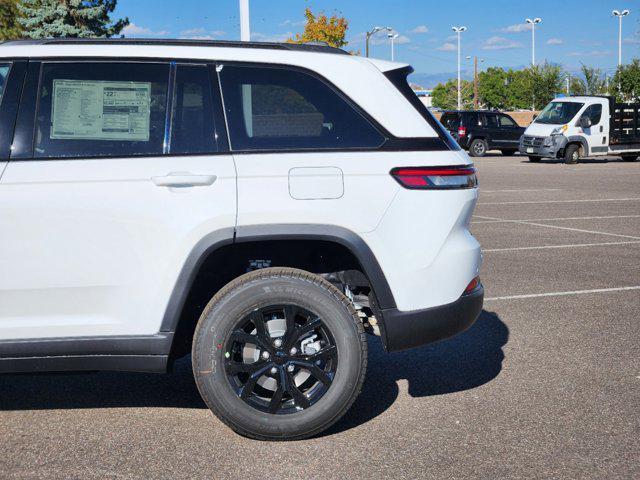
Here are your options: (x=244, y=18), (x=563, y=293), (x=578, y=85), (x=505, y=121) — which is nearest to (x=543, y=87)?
(x=578, y=85)

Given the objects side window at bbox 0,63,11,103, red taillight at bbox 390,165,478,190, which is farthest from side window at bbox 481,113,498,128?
side window at bbox 0,63,11,103

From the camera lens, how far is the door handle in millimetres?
4043

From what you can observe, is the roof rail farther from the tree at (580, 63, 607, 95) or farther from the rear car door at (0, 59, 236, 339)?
the tree at (580, 63, 607, 95)

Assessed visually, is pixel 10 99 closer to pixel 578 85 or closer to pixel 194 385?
pixel 194 385

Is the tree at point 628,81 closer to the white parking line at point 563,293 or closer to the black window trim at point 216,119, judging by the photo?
the white parking line at point 563,293

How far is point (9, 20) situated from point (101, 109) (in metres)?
47.9

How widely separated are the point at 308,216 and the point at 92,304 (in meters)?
1.03

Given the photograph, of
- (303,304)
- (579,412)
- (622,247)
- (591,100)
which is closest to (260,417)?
(303,304)

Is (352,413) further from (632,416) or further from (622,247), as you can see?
(622,247)

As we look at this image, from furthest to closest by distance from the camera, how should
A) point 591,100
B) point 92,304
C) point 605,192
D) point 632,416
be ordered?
point 591,100, point 605,192, point 632,416, point 92,304

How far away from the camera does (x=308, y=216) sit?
411 centimetres

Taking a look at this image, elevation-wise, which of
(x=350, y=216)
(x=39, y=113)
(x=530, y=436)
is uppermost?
(x=39, y=113)

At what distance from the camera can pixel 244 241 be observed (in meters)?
4.11

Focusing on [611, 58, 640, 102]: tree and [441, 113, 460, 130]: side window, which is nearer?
[441, 113, 460, 130]: side window
